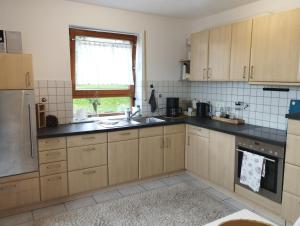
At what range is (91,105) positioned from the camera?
3.56m

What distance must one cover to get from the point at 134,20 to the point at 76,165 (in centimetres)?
222

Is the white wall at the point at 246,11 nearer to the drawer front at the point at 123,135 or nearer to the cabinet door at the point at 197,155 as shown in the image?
the cabinet door at the point at 197,155

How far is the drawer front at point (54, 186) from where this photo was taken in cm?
266

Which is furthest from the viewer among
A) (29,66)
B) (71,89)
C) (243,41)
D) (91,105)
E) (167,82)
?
(167,82)

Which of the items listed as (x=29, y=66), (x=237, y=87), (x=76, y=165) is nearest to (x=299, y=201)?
(x=237, y=87)


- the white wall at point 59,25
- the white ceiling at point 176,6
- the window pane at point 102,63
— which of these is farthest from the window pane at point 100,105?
the white ceiling at point 176,6

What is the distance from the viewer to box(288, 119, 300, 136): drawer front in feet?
7.00

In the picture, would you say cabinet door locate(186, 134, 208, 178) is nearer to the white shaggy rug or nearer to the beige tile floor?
the beige tile floor

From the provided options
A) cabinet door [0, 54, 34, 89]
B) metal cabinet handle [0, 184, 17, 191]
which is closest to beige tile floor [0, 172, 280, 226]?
metal cabinet handle [0, 184, 17, 191]

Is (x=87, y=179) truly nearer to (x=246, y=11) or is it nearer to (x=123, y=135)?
(x=123, y=135)

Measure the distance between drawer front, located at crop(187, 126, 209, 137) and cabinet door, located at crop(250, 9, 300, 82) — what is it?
0.87 m

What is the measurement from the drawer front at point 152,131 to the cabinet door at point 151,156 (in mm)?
55

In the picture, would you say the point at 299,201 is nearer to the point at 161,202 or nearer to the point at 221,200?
the point at 221,200

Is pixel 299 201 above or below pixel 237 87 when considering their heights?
below
